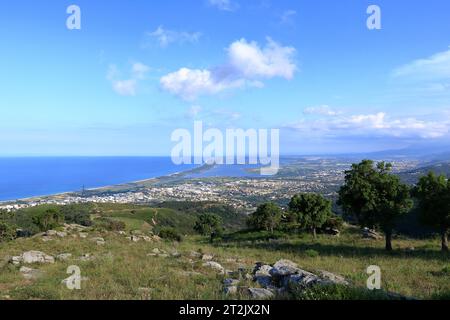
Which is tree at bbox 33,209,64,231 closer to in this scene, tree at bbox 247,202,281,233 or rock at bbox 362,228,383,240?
tree at bbox 247,202,281,233

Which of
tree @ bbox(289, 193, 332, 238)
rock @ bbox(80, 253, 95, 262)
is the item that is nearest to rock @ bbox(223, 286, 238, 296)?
rock @ bbox(80, 253, 95, 262)

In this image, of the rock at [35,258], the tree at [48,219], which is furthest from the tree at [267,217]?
the rock at [35,258]

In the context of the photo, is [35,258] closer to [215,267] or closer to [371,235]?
[215,267]

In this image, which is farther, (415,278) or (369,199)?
(369,199)

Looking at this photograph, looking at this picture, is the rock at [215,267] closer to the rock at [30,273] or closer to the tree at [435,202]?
Answer: the rock at [30,273]

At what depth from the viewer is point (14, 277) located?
13.9 m

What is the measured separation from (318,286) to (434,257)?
20.4 metres

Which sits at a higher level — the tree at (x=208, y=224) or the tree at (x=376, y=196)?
the tree at (x=376, y=196)

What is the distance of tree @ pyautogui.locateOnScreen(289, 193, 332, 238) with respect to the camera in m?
40.8

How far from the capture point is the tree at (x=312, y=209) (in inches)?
1608

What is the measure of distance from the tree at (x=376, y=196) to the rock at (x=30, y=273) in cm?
2413

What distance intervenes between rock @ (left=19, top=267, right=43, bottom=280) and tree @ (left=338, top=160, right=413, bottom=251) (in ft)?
79.2
